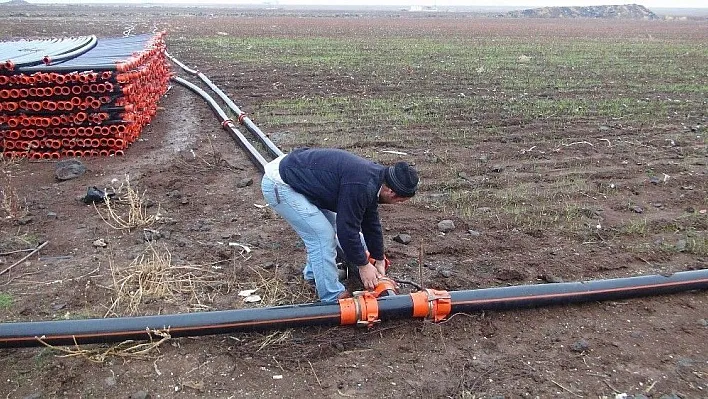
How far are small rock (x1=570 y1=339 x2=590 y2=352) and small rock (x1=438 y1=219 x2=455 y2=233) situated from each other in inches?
72.6

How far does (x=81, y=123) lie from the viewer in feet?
24.2

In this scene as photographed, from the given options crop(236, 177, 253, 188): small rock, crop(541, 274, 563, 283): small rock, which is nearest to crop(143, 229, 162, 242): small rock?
crop(236, 177, 253, 188): small rock

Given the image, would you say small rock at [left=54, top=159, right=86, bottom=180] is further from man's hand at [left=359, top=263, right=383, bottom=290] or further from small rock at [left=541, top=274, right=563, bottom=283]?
small rock at [left=541, top=274, right=563, bottom=283]

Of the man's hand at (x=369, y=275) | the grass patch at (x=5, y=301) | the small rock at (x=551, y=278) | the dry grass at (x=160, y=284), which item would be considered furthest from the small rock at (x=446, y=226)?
the grass patch at (x=5, y=301)

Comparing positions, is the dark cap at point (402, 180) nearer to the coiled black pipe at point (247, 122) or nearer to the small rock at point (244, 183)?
the small rock at point (244, 183)

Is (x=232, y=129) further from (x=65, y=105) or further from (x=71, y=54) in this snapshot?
(x=71, y=54)

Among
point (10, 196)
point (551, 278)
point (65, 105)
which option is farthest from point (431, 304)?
point (65, 105)

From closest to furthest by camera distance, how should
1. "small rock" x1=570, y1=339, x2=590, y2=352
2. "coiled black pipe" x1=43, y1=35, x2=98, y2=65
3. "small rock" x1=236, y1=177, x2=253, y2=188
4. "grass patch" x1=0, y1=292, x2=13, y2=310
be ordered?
"small rock" x1=570, y1=339, x2=590, y2=352, "grass patch" x1=0, y1=292, x2=13, y2=310, "small rock" x1=236, y1=177, x2=253, y2=188, "coiled black pipe" x1=43, y1=35, x2=98, y2=65

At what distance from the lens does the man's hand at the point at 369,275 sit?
12.7ft

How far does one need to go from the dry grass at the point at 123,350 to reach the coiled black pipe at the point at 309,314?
5cm

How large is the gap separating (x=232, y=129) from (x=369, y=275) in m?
5.15

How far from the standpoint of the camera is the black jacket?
A: 353cm

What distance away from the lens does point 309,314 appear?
3709mm

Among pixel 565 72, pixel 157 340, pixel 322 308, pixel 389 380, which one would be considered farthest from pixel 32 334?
pixel 565 72
